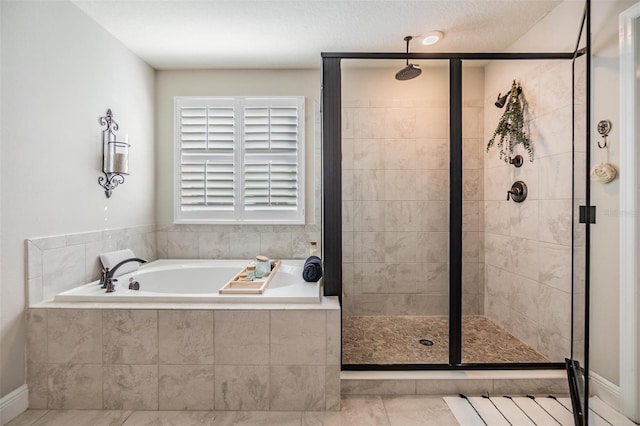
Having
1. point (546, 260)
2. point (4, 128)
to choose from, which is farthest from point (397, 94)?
point (4, 128)

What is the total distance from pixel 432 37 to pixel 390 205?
1418mm

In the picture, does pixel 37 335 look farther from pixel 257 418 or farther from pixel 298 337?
pixel 298 337

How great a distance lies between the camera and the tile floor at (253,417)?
164 cm

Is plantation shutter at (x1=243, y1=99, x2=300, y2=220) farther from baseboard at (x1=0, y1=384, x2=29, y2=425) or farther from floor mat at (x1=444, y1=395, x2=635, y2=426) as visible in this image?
floor mat at (x1=444, y1=395, x2=635, y2=426)

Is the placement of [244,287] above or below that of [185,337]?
above

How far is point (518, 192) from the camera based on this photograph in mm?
2344

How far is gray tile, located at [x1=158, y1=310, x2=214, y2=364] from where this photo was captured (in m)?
1.73

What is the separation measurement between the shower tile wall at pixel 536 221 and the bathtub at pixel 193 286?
1517 millimetres

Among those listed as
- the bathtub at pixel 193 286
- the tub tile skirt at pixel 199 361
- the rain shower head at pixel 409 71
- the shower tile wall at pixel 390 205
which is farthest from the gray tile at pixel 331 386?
the rain shower head at pixel 409 71

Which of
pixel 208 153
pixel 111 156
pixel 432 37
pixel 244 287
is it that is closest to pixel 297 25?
pixel 432 37

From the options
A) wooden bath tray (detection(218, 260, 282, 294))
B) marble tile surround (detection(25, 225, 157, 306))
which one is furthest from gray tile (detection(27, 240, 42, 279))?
wooden bath tray (detection(218, 260, 282, 294))

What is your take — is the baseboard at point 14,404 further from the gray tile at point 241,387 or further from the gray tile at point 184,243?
the gray tile at point 184,243

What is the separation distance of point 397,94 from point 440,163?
0.80 m

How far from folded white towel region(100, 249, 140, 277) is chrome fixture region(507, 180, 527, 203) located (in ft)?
10.2
